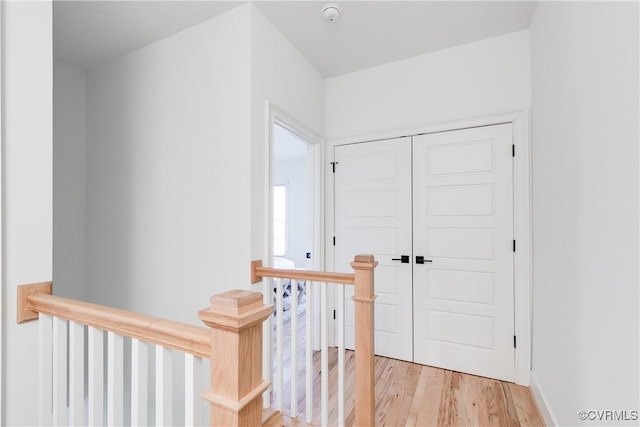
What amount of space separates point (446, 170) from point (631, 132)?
4.98 ft

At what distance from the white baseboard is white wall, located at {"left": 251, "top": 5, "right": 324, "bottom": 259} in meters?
1.95

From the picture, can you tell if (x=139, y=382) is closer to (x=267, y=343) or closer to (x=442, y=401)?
(x=267, y=343)

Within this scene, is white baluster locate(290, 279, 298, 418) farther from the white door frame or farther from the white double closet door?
the white door frame

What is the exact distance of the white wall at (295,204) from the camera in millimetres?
5941

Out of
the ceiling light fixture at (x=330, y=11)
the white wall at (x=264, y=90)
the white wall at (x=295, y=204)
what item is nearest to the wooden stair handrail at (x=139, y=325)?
the white wall at (x=264, y=90)

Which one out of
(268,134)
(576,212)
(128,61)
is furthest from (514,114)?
(128,61)

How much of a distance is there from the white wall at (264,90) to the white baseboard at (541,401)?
1949 mm

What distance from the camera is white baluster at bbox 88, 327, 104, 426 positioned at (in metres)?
0.95

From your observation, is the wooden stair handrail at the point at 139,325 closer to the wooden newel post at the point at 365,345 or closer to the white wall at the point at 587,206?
the wooden newel post at the point at 365,345

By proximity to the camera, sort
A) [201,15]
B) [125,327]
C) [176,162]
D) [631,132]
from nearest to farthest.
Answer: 1. [125,327]
2. [631,132]
3. [201,15]
4. [176,162]

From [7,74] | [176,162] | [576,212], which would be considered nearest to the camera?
[7,74]

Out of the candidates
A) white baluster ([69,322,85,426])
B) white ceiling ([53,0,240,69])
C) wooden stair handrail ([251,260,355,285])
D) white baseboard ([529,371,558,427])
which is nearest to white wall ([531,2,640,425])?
white baseboard ([529,371,558,427])

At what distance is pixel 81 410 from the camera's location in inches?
40.3

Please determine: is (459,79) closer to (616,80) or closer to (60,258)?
(616,80)
